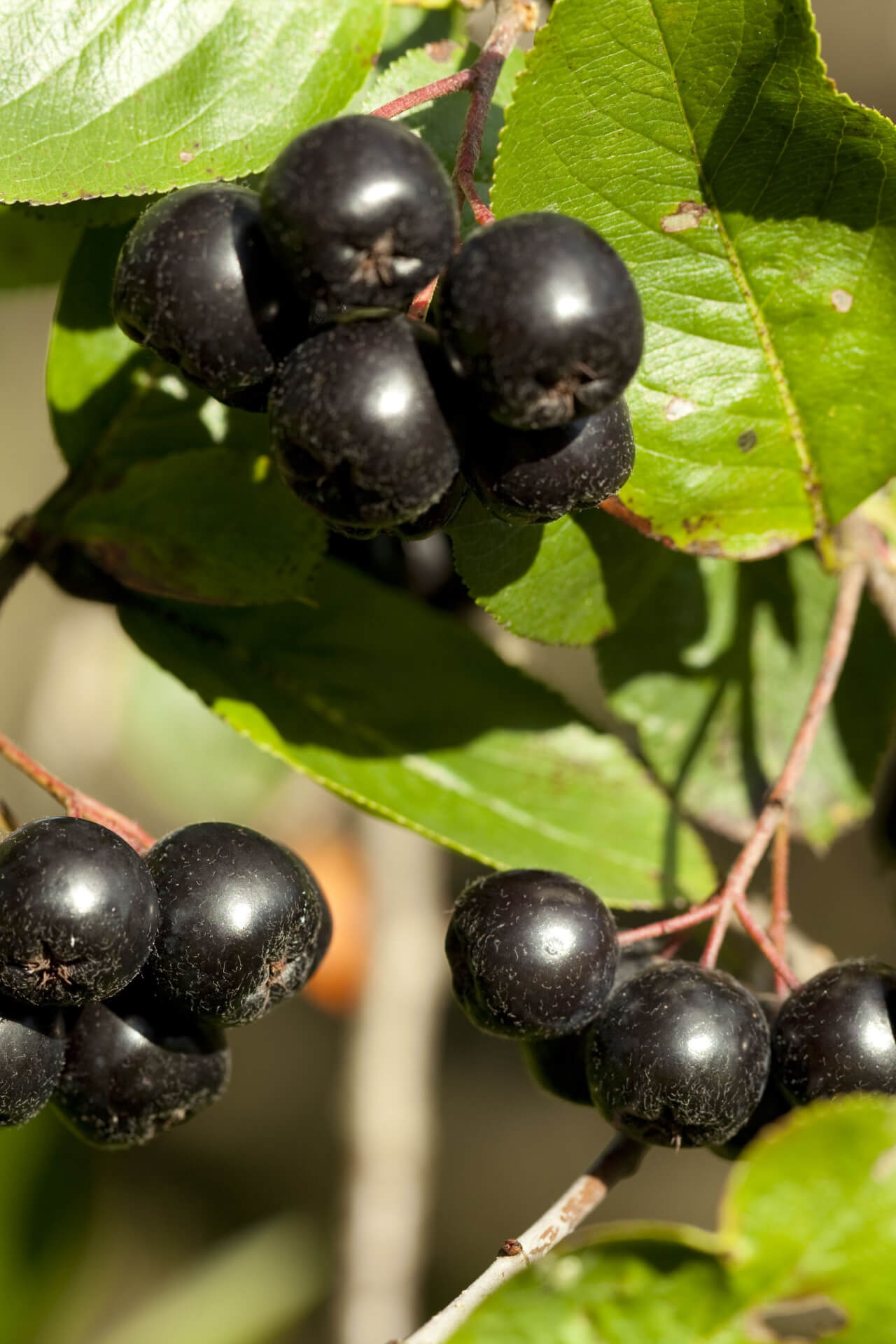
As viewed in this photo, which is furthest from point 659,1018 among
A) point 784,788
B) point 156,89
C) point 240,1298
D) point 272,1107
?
point 272,1107

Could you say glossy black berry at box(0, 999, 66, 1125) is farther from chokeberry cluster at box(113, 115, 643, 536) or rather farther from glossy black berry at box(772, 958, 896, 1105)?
glossy black berry at box(772, 958, 896, 1105)

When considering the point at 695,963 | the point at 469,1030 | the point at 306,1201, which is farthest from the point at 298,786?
the point at 695,963

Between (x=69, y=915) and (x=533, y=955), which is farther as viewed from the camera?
(x=533, y=955)

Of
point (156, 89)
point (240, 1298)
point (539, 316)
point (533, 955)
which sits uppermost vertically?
point (156, 89)

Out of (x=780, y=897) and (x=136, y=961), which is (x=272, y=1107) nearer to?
(x=780, y=897)

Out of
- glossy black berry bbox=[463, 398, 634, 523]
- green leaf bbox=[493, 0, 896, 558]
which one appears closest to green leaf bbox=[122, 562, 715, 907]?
green leaf bbox=[493, 0, 896, 558]

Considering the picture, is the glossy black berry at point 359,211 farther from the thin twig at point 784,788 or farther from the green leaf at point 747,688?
the green leaf at point 747,688

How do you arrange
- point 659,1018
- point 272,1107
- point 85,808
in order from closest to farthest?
point 659,1018 < point 85,808 < point 272,1107
